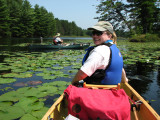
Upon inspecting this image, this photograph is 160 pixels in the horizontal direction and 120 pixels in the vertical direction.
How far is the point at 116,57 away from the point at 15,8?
42.0 metres

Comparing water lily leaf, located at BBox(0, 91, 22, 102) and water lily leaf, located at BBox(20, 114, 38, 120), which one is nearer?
water lily leaf, located at BBox(20, 114, 38, 120)

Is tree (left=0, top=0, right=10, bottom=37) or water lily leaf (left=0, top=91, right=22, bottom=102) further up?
tree (left=0, top=0, right=10, bottom=37)

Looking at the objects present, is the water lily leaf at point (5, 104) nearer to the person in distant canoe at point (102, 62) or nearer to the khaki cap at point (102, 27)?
the person in distant canoe at point (102, 62)

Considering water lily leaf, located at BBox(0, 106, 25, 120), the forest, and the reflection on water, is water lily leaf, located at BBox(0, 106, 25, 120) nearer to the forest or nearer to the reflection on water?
the reflection on water

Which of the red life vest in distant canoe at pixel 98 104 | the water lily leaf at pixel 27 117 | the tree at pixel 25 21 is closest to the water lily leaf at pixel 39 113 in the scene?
the water lily leaf at pixel 27 117

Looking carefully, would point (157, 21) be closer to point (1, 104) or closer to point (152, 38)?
point (152, 38)

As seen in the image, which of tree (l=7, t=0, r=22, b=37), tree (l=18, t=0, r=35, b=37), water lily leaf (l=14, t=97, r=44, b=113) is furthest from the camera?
tree (l=18, t=0, r=35, b=37)

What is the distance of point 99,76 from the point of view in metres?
1.67

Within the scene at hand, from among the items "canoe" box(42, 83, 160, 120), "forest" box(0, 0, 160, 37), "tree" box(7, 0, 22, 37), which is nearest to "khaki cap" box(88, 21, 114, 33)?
"canoe" box(42, 83, 160, 120)

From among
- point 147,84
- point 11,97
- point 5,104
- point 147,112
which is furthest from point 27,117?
point 147,84

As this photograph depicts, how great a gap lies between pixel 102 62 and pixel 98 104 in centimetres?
45

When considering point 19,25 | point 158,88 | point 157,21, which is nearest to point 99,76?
point 158,88

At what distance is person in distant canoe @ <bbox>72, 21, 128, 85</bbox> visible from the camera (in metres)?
1.50

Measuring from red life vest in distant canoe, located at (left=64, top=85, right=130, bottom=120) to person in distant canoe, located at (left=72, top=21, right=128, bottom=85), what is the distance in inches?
8.2
